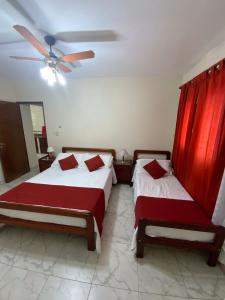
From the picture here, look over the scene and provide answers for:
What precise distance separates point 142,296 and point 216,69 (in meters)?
2.70

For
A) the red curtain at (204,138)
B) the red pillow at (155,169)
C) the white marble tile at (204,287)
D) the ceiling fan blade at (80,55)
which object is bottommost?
the white marble tile at (204,287)

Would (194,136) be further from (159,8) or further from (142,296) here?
(142,296)

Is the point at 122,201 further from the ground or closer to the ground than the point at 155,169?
closer to the ground

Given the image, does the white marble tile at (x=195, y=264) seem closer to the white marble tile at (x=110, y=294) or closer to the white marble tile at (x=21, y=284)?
the white marble tile at (x=110, y=294)

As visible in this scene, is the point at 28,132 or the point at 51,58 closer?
the point at 51,58

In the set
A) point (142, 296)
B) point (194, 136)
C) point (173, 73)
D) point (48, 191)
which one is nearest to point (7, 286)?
point (48, 191)

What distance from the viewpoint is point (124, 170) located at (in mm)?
3438

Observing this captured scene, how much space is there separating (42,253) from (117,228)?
3.44 ft

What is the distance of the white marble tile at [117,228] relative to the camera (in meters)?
2.06

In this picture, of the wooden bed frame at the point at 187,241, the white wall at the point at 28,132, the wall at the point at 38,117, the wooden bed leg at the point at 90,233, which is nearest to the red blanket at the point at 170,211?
the wooden bed frame at the point at 187,241

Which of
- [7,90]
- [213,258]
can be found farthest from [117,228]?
[7,90]

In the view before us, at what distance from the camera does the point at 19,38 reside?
5.83 feet

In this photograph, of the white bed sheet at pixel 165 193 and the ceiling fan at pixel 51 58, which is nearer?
the ceiling fan at pixel 51 58

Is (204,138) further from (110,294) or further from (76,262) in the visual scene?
(76,262)
